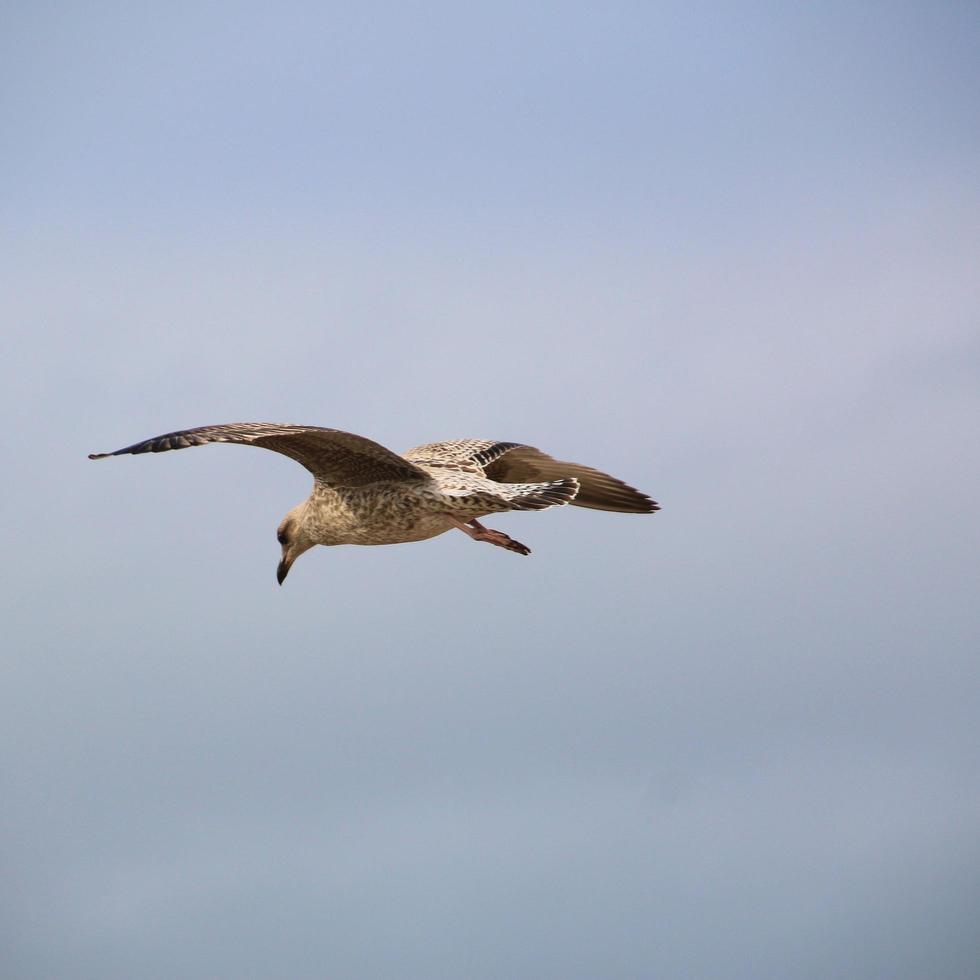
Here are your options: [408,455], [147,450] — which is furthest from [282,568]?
[147,450]

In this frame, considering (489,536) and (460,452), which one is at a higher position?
(460,452)

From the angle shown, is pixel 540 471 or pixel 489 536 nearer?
pixel 489 536

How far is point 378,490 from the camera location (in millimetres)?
16219

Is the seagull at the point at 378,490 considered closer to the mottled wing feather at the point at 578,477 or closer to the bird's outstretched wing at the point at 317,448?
the bird's outstretched wing at the point at 317,448

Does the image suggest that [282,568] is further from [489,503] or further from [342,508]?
[489,503]

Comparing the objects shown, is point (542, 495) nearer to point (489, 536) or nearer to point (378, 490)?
point (489, 536)

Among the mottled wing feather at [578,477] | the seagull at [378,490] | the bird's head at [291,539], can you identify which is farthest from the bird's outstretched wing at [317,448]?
the mottled wing feather at [578,477]

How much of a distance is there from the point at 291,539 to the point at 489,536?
2874mm

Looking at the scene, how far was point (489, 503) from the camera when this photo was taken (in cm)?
1552

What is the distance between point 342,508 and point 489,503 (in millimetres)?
1789

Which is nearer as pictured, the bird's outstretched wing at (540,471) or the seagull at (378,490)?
the seagull at (378,490)

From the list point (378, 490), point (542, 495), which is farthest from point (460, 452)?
point (542, 495)

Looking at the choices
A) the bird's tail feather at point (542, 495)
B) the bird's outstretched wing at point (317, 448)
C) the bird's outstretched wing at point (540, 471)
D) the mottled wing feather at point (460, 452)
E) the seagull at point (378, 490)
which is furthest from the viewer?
the bird's outstretched wing at point (540, 471)

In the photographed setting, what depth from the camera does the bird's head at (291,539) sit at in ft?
57.4
